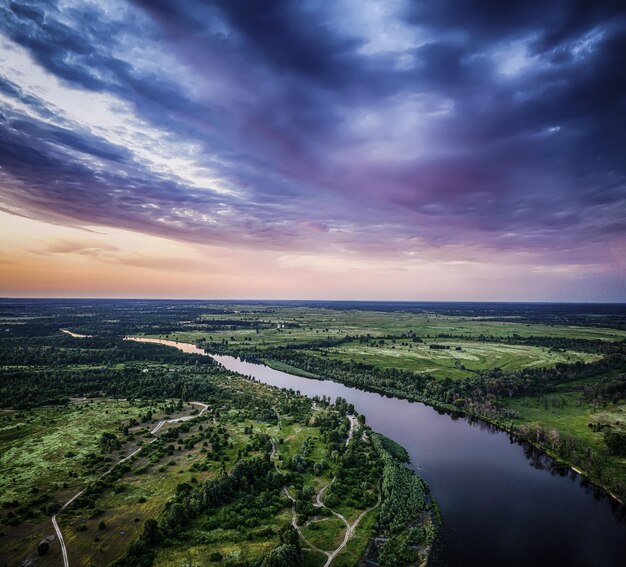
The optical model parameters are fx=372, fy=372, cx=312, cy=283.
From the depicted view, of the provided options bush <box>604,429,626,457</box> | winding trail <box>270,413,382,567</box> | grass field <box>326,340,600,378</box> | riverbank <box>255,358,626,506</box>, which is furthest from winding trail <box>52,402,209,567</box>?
bush <box>604,429,626,457</box>

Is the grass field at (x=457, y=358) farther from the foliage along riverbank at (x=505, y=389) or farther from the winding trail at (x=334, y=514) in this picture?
the winding trail at (x=334, y=514)

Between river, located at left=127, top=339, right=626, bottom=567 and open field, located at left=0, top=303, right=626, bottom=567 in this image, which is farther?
open field, located at left=0, top=303, right=626, bottom=567

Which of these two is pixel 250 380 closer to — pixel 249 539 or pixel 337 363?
pixel 337 363

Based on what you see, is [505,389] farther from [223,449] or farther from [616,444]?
[223,449]

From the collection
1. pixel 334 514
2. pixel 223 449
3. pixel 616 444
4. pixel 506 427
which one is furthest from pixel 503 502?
pixel 223 449

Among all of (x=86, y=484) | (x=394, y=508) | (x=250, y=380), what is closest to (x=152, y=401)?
(x=250, y=380)

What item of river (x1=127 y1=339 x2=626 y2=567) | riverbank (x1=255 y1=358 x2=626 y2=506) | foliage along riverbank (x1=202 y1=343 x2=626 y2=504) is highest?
foliage along riverbank (x1=202 y1=343 x2=626 y2=504)

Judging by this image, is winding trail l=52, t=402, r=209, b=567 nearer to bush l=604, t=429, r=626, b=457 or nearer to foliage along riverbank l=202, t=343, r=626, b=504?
foliage along riverbank l=202, t=343, r=626, b=504

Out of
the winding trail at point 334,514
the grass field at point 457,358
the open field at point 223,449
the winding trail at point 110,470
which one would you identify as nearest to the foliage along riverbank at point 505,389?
the open field at point 223,449

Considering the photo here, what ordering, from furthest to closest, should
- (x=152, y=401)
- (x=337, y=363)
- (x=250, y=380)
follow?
(x=337, y=363) → (x=250, y=380) → (x=152, y=401)
